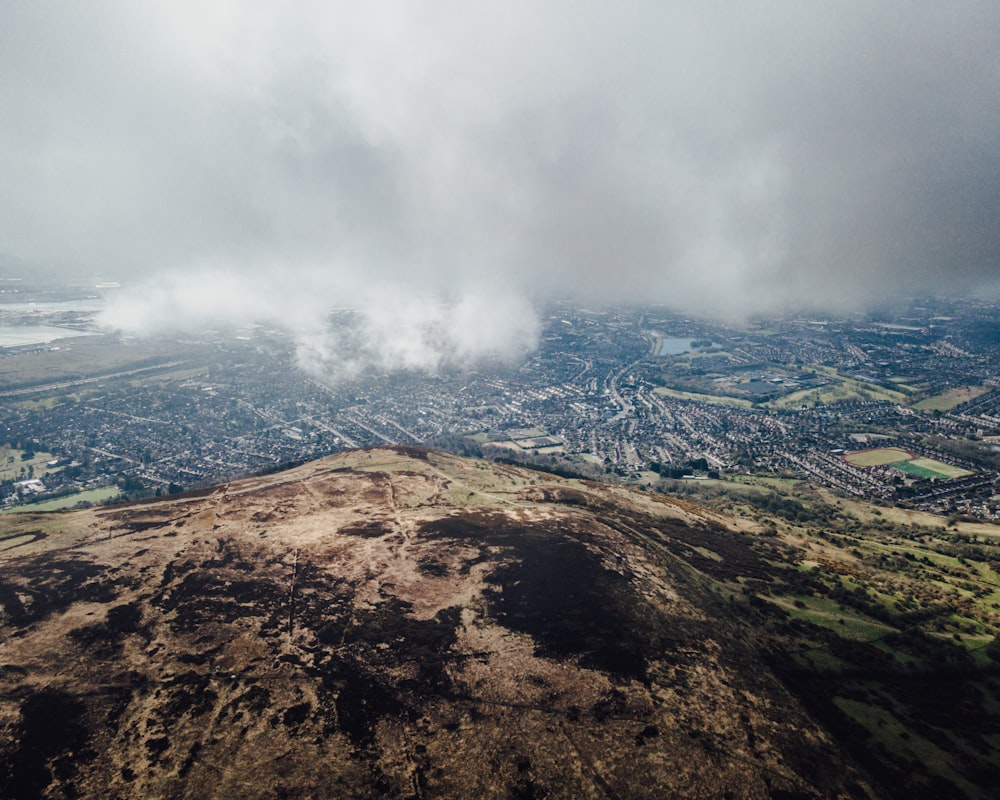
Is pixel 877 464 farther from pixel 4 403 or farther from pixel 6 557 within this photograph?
pixel 4 403

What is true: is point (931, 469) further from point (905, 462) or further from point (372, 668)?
point (372, 668)

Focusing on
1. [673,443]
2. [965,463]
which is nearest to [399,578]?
[673,443]

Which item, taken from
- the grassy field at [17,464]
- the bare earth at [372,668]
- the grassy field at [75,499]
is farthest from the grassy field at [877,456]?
the grassy field at [17,464]

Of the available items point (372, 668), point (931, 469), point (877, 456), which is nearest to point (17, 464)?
point (372, 668)

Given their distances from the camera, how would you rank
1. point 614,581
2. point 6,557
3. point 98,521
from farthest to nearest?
point 98,521 → point 614,581 → point 6,557

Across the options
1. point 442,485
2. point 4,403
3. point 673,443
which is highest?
point 442,485

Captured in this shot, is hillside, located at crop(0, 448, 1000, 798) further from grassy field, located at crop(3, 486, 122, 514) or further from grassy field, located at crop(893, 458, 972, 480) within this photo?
grassy field, located at crop(893, 458, 972, 480)
